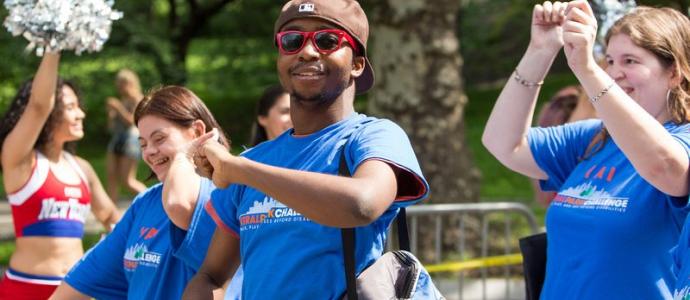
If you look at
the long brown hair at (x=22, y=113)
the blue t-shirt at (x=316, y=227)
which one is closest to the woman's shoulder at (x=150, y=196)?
the blue t-shirt at (x=316, y=227)

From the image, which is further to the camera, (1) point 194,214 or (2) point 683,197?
(1) point 194,214

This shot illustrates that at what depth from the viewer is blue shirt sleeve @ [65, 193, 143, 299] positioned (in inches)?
175

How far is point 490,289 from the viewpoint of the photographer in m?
8.43

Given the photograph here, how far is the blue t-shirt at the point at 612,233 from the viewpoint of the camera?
352 centimetres

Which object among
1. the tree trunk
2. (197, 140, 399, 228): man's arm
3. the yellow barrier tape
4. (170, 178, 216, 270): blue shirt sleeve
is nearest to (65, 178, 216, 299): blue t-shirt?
(170, 178, 216, 270): blue shirt sleeve

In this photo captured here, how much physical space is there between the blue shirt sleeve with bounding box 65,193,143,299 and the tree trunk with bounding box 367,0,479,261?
232 inches

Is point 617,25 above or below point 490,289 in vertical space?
above

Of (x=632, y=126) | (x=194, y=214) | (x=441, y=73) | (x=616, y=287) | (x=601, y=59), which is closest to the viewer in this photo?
(x=632, y=126)

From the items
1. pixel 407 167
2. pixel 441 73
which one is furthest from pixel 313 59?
pixel 441 73

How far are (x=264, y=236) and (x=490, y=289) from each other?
555 centimetres

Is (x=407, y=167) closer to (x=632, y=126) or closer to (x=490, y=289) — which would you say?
(x=632, y=126)

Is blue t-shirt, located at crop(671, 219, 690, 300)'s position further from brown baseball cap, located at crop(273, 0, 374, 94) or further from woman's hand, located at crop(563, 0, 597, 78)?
brown baseball cap, located at crop(273, 0, 374, 94)

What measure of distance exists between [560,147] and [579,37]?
77cm

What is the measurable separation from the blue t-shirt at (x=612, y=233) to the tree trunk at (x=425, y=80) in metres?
6.37
